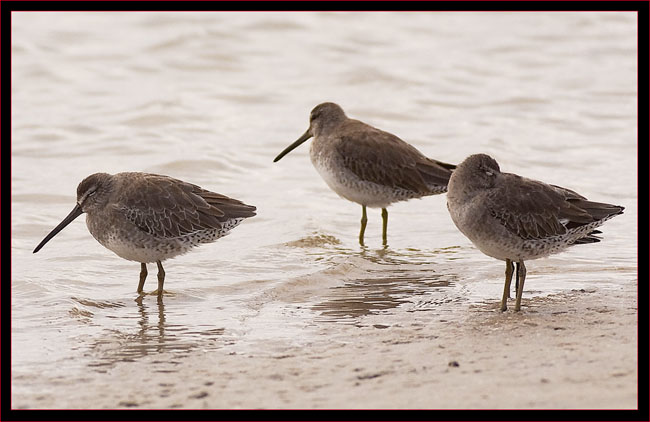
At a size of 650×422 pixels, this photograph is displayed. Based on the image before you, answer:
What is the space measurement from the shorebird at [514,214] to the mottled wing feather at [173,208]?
6.93 ft

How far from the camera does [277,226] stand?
10.4 m

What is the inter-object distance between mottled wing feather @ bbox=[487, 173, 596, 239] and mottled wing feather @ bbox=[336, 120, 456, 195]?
103 inches

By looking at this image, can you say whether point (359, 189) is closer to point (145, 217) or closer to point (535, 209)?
point (145, 217)

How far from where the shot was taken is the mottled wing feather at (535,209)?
7082 mm

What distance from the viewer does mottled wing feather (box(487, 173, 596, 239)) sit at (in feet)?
23.2

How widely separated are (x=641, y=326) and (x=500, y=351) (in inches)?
36.3

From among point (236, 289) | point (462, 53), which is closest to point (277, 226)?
point (236, 289)

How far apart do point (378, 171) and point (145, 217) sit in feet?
Result: 8.84

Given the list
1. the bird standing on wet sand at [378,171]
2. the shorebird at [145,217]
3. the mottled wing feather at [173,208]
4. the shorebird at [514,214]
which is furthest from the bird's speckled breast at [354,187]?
the shorebird at [514,214]

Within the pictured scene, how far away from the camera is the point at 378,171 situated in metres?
9.98

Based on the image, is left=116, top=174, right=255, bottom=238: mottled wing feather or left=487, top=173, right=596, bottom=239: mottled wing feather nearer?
left=487, top=173, right=596, bottom=239: mottled wing feather

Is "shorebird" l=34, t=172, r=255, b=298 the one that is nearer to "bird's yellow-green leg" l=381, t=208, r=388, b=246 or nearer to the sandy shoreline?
the sandy shoreline

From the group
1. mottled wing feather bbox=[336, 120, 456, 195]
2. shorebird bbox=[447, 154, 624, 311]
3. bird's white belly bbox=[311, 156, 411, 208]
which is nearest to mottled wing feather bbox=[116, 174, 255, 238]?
bird's white belly bbox=[311, 156, 411, 208]

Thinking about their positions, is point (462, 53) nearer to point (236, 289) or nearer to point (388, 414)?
point (236, 289)
